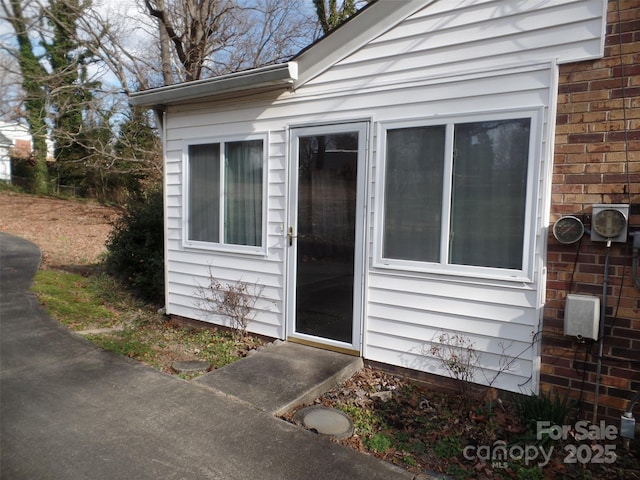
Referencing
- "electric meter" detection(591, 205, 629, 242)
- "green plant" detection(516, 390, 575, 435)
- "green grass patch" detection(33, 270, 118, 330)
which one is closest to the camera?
"electric meter" detection(591, 205, 629, 242)

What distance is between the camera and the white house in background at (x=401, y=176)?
3359mm

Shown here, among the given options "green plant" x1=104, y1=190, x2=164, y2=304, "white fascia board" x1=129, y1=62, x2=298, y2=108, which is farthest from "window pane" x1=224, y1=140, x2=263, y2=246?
"green plant" x1=104, y1=190, x2=164, y2=304

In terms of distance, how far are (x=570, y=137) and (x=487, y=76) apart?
2.72 ft

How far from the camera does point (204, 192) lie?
555 cm

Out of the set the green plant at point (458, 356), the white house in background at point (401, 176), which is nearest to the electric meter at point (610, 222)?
the white house in background at point (401, 176)

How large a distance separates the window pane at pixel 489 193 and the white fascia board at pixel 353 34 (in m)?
1.19

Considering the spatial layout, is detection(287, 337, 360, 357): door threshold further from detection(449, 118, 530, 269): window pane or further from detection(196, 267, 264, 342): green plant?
detection(449, 118, 530, 269): window pane

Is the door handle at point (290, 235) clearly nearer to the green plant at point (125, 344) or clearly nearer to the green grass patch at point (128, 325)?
the green grass patch at point (128, 325)

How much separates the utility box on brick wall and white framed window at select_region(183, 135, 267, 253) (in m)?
3.13

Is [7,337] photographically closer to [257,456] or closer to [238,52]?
[257,456]

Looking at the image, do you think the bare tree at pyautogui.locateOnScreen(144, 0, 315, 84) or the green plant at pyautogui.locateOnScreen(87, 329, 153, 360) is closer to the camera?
the green plant at pyautogui.locateOnScreen(87, 329, 153, 360)

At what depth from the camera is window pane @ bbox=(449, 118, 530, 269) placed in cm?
342

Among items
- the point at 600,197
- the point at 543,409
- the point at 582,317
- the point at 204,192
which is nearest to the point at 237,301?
the point at 204,192

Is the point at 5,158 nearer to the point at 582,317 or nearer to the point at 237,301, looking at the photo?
the point at 237,301
